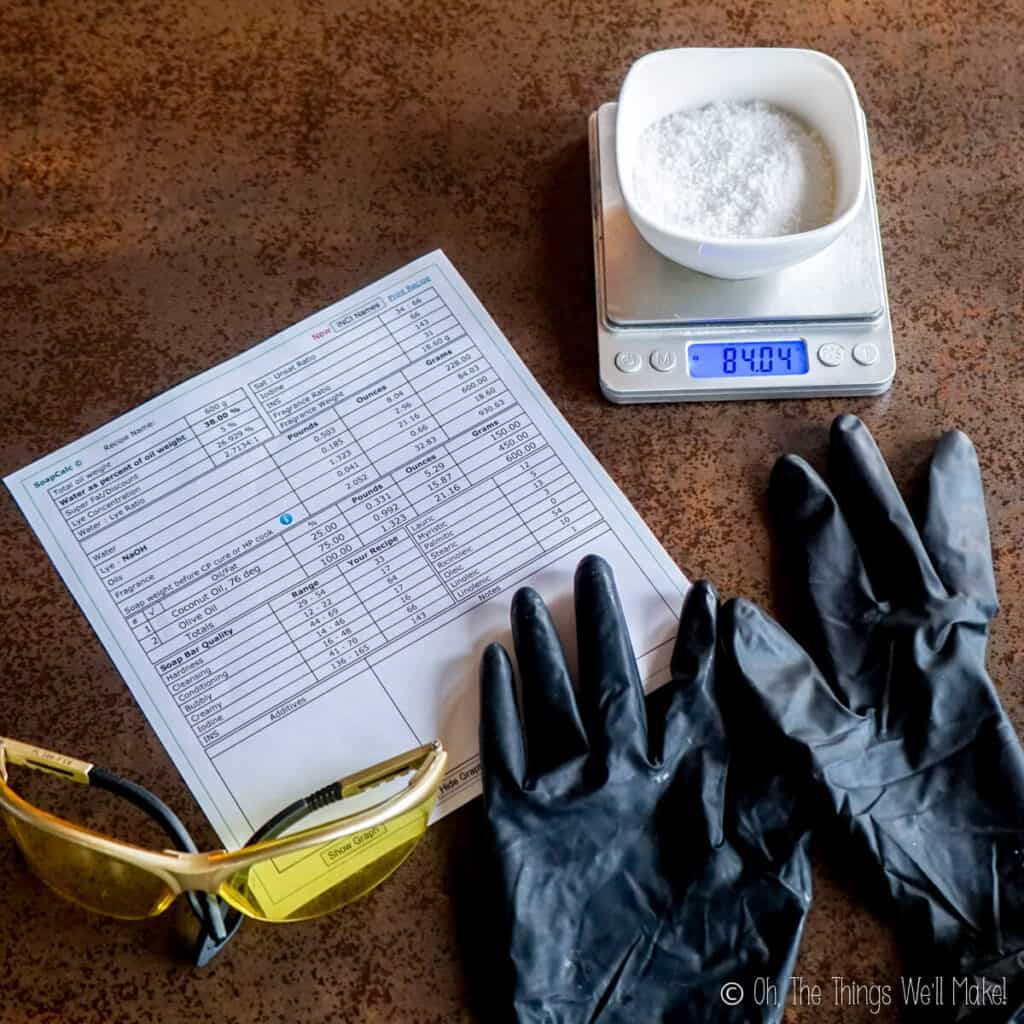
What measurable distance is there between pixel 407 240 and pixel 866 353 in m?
0.35

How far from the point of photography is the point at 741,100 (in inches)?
31.9

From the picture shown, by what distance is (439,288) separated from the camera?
847mm

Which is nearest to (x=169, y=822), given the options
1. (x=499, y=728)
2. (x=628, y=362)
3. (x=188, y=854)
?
(x=188, y=854)

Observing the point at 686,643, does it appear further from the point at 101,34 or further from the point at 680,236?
the point at 101,34

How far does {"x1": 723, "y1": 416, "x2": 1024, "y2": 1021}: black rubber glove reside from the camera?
26.2 inches

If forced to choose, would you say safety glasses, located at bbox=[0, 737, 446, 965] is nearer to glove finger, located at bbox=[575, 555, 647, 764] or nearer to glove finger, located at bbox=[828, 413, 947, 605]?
glove finger, located at bbox=[575, 555, 647, 764]

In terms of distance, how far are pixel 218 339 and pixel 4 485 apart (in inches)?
7.0

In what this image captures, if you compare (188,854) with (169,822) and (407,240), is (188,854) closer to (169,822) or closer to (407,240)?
(169,822)

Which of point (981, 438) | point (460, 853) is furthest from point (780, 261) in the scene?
point (460, 853)

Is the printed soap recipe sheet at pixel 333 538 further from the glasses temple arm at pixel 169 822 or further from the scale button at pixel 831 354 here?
the scale button at pixel 831 354

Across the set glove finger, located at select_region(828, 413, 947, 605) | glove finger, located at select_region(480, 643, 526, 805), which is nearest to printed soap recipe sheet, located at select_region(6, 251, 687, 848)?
glove finger, located at select_region(480, 643, 526, 805)

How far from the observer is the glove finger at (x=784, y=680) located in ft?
2.27

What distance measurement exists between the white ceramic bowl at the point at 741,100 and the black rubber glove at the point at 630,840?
0.78 feet

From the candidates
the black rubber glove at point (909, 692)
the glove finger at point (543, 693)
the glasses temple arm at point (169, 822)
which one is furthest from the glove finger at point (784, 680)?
the glasses temple arm at point (169, 822)
